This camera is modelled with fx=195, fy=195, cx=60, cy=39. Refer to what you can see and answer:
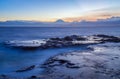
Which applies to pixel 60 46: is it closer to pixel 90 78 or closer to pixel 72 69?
pixel 72 69

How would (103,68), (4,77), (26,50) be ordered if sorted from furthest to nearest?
1. (26,50)
2. (103,68)
3. (4,77)

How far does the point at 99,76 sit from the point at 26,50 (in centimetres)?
2129

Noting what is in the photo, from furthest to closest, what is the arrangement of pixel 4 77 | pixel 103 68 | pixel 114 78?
1. pixel 103 68
2. pixel 4 77
3. pixel 114 78

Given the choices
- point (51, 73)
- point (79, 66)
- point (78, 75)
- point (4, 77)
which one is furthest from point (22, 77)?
point (79, 66)

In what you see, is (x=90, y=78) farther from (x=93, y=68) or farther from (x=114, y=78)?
(x=93, y=68)

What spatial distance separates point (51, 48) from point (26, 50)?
4345 mm

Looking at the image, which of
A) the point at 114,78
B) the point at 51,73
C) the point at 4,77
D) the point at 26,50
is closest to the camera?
the point at 114,78

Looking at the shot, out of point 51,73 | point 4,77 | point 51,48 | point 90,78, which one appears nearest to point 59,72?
point 51,73

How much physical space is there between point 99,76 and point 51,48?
66.1 feet

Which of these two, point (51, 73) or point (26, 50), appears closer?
point (51, 73)

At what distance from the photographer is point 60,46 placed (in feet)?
117

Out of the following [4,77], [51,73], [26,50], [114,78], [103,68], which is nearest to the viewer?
[114,78]

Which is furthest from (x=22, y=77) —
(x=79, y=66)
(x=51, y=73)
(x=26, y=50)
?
(x=26, y=50)

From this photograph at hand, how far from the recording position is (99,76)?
565 inches
